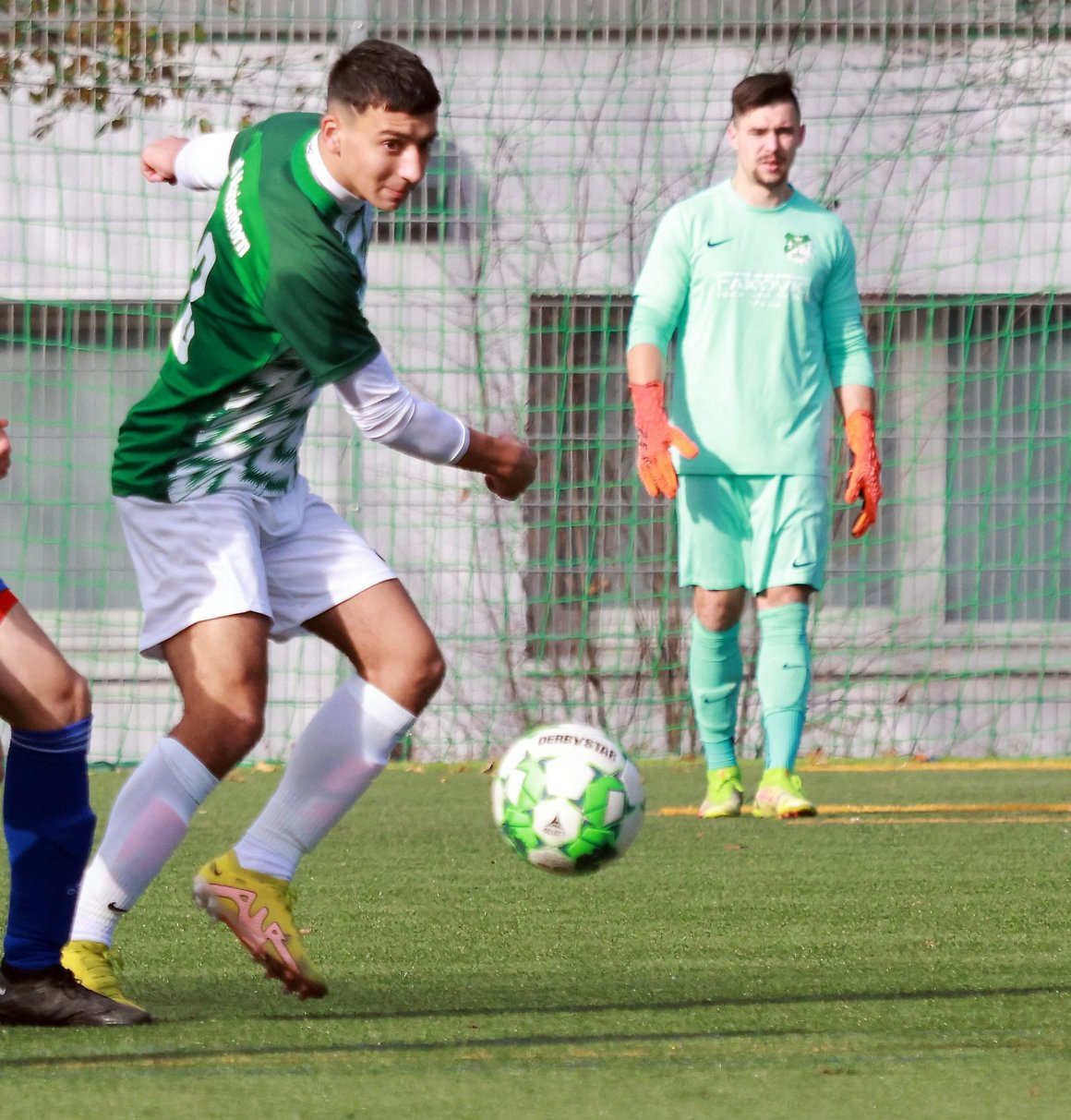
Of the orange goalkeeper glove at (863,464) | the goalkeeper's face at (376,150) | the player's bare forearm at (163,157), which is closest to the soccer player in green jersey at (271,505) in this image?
the goalkeeper's face at (376,150)

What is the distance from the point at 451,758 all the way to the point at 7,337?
2752mm

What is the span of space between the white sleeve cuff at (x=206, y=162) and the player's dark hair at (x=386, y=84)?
434 mm

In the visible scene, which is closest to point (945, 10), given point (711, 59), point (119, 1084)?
point (711, 59)

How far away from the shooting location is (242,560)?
10.4ft

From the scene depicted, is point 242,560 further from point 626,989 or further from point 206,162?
point 626,989

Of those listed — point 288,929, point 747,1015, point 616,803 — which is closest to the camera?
point 747,1015

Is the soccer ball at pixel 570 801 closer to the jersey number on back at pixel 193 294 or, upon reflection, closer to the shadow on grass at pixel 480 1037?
the shadow on grass at pixel 480 1037

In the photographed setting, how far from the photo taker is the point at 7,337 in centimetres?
901

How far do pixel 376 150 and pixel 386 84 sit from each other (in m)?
0.10

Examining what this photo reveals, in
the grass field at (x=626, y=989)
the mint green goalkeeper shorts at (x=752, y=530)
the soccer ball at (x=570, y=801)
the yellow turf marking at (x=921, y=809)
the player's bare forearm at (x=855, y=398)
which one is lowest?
the yellow turf marking at (x=921, y=809)

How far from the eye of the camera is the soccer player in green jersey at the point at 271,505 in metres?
3.05

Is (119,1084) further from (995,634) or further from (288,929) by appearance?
(995,634)

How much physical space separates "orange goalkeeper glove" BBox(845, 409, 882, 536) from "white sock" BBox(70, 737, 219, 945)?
3018mm

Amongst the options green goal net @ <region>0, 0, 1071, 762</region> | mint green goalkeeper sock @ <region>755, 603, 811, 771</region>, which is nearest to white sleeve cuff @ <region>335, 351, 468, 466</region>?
mint green goalkeeper sock @ <region>755, 603, 811, 771</region>
